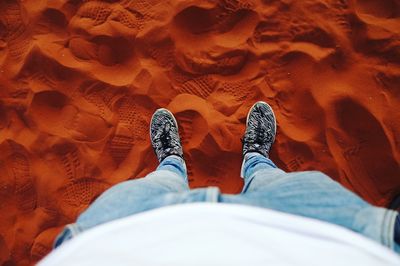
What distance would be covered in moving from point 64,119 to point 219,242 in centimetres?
131

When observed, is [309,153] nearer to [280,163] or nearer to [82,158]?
[280,163]

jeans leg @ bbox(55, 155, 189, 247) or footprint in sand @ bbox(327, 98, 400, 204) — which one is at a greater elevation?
jeans leg @ bbox(55, 155, 189, 247)

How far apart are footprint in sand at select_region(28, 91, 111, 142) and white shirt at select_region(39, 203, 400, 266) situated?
102 centimetres

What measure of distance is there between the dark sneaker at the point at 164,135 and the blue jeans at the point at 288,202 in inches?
23.1

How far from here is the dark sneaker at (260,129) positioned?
1512 millimetres

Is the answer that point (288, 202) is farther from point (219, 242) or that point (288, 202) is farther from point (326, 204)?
point (219, 242)

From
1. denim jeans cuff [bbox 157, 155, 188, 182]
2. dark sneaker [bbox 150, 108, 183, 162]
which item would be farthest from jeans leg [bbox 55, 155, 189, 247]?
dark sneaker [bbox 150, 108, 183, 162]

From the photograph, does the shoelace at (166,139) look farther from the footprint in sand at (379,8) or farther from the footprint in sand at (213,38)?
the footprint in sand at (379,8)

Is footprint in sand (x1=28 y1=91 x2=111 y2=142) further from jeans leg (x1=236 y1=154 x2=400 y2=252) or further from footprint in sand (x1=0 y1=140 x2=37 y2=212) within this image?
jeans leg (x1=236 y1=154 x2=400 y2=252)

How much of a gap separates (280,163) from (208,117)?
1.38 feet

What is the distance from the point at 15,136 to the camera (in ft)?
5.53

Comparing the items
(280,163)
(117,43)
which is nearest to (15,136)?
(117,43)

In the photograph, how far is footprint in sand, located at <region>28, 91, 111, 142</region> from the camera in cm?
165

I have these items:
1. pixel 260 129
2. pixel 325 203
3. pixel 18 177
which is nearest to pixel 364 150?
pixel 260 129
